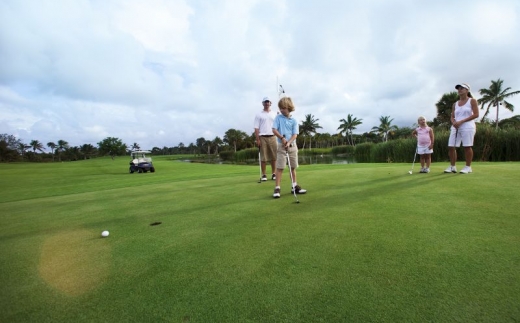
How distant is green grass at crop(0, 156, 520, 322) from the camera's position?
65.8 inches

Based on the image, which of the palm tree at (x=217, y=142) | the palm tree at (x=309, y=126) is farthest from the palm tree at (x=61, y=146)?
the palm tree at (x=309, y=126)

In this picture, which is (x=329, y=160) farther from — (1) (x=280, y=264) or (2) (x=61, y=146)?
(2) (x=61, y=146)

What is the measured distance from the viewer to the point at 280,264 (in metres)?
2.22

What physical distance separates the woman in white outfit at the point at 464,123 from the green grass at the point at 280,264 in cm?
260

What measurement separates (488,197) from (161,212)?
477cm

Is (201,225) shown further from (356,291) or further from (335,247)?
(356,291)

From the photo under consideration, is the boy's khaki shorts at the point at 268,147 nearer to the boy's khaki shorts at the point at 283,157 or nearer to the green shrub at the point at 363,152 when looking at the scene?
the boy's khaki shorts at the point at 283,157

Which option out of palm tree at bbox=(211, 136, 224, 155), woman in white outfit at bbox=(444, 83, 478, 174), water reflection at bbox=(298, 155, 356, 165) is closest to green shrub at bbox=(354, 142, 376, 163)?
water reflection at bbox=(298, 155, 356, 165)

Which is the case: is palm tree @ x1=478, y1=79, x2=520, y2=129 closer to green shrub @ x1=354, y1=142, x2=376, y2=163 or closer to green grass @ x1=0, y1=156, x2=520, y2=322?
green shrub @ x1=354, y1=142, x2=376, y2=163

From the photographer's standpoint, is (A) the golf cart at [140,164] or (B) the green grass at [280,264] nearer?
(B) the green grass at [280,264]

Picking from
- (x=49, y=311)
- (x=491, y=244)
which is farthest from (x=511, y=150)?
(x=49, y=311)

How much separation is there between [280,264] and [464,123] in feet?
21.8

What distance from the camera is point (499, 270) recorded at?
190 centimetres

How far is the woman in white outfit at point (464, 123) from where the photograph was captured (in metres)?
6.25
